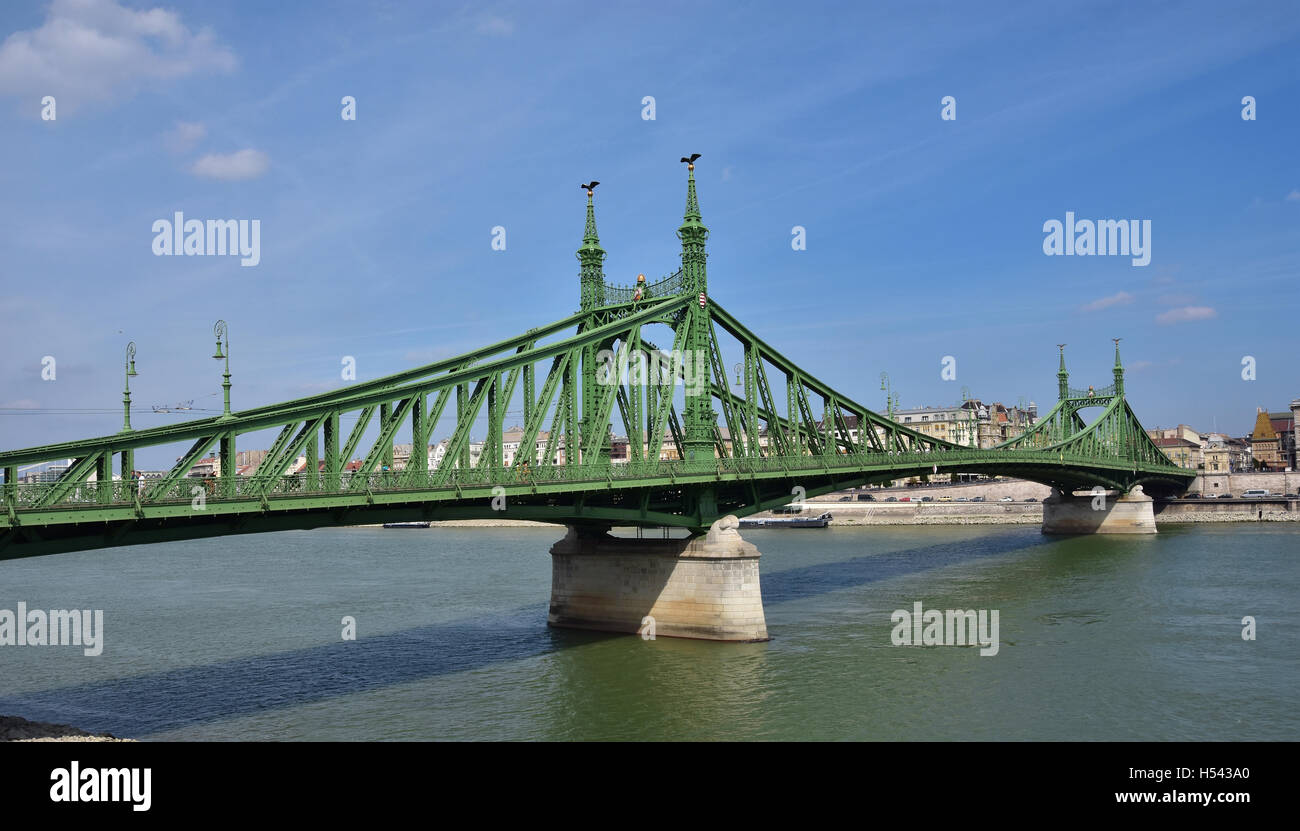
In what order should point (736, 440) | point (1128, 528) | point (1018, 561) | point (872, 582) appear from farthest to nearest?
point (1128, 528) < point (1018, 561) < point (872, 582) < point (736, 440)

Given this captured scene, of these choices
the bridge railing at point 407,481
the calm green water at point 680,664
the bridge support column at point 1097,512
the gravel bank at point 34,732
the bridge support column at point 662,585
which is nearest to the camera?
the bridge railing at point 407,481

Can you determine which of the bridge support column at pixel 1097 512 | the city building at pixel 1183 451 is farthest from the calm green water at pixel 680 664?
the city building at pixel 1183 451

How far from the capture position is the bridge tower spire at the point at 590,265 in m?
48.1

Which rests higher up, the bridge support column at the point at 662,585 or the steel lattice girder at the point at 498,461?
the steel lattice girder at the point at 498,461

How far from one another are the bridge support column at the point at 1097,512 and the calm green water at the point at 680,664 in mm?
33321

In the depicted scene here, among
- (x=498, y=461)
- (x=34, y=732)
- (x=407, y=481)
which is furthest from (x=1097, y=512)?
(x=34, y=732)

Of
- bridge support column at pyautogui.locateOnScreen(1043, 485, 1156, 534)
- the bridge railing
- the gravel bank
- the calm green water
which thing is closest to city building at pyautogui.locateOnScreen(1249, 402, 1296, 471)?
bridge support column at pyautogui.locateOnScreen(1043, 485, 1156, 534)

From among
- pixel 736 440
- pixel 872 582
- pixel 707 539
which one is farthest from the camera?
pixel 872 582

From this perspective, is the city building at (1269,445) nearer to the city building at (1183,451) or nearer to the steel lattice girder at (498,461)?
the city building at (1183,451)

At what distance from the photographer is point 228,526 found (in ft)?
88.6
